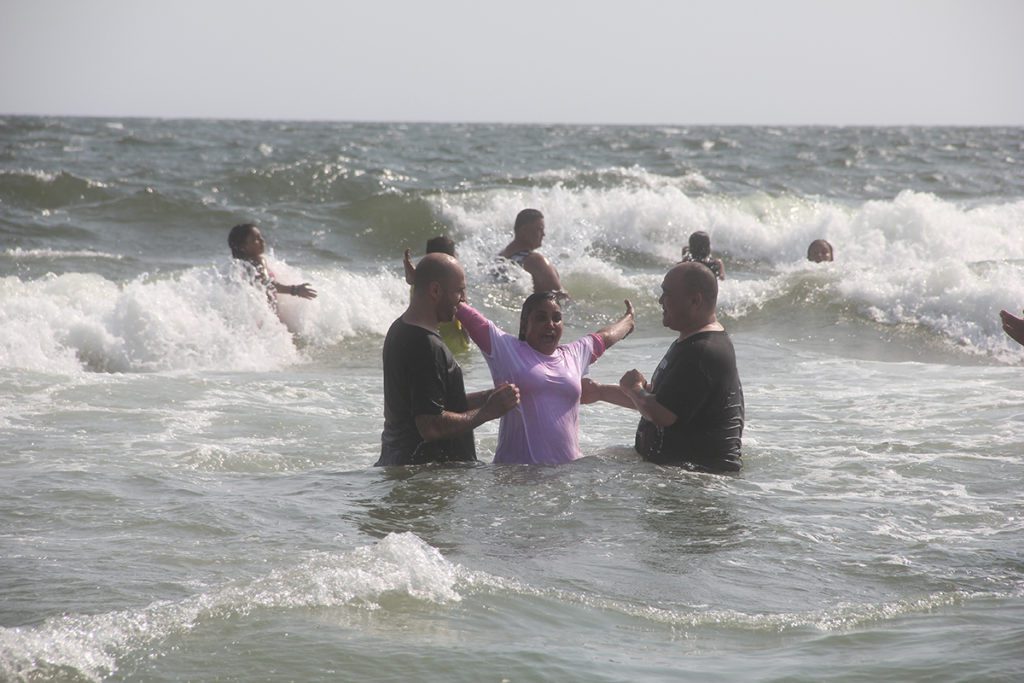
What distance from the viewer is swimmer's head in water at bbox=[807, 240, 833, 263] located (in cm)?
2045

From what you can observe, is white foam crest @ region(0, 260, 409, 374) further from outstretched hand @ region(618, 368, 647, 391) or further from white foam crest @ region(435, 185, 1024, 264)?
white foam crest @ region(435, 185, 1024, 264)

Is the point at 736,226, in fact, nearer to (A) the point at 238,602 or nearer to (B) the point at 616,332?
(B) the point at 616,332

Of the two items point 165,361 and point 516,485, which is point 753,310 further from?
point 516,485

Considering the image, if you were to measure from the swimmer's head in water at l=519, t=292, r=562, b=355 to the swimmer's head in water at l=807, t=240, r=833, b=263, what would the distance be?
47.0 ft

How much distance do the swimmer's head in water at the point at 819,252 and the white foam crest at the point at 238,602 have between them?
51.8 feet

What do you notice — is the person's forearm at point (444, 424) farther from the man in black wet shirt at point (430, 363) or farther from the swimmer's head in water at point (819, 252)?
the swimmer's head in water at point (819, 252)

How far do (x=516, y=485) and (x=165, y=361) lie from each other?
7.41m

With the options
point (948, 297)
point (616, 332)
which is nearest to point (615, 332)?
point (616, 332)

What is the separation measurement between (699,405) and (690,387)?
152 millimetres

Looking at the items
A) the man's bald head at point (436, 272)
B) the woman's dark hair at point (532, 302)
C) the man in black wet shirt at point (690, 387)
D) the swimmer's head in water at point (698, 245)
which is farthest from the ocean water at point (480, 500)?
the swimmer's head in water at point (698, 245)

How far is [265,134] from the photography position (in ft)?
165

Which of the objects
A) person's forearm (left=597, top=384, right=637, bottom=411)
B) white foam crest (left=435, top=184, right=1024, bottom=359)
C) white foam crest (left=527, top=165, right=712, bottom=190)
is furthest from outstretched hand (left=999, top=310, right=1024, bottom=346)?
white foam crest (left=527, top=165, right=712, bottom=190)

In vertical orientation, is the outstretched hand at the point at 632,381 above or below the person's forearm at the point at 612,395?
above

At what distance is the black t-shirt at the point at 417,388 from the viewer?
22.1ft
